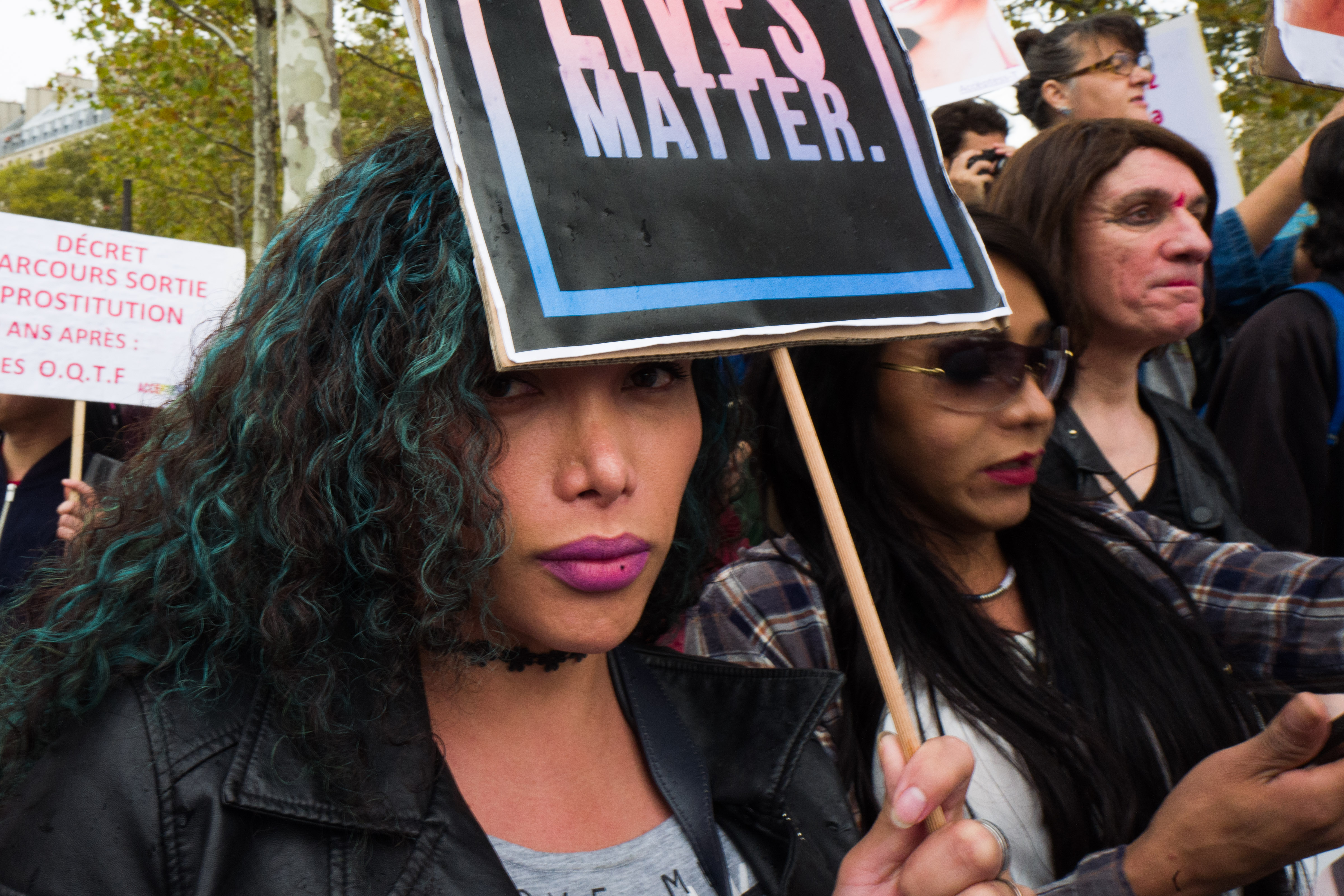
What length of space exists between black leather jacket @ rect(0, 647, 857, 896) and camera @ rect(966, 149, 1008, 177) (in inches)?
131

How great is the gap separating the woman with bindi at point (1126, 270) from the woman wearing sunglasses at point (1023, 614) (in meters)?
0.46

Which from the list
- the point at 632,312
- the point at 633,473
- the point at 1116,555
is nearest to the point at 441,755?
the point at 633,473

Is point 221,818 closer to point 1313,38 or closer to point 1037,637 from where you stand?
point 1037,637

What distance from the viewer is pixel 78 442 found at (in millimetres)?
3393

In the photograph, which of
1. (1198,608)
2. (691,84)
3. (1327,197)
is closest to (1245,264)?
(1327,197)

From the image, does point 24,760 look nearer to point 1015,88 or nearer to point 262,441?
point 262,441

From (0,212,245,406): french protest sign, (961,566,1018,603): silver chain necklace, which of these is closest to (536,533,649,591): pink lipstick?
(961,566,1018,603): silver chain necklace

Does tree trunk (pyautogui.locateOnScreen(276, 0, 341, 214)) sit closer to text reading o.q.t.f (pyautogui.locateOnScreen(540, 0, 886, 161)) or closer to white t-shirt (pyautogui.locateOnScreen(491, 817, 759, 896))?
text reading o.q.t.f (pyautogui.locateOnScreen(540, 0, 886, 161))

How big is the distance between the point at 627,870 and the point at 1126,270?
212cm

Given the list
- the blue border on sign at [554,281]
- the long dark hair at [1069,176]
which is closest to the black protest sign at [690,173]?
the blue border on sign at [554,281]

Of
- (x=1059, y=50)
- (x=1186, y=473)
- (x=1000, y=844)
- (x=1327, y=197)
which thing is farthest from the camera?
(x=1059, y=50)

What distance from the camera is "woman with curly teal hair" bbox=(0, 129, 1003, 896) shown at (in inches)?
47.0

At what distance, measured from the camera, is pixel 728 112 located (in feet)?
4.61

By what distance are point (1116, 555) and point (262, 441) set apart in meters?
1.66
